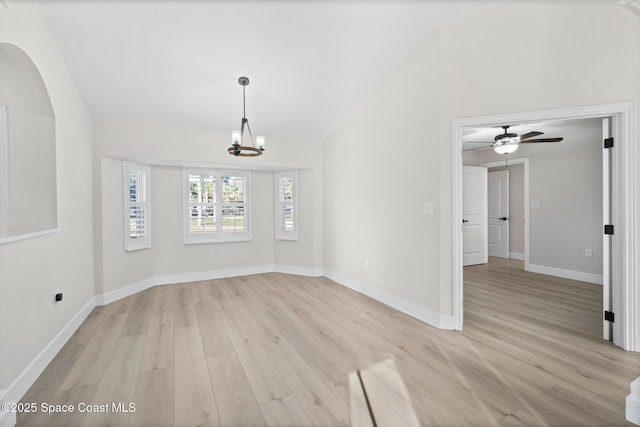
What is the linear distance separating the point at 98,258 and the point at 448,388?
14.4 ft

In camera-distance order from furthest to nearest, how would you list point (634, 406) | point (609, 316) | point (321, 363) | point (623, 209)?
point (609, 316), point (623, 209), point (321, 363), point (634, 406)

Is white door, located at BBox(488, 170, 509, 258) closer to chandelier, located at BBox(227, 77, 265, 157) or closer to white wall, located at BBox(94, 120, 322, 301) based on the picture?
white wall, located at BBox(94, 120, 322, 301)

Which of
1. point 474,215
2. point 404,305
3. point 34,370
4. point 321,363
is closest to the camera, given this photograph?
point 34,370

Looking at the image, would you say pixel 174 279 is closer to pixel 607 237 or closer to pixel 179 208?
pixel 179 208

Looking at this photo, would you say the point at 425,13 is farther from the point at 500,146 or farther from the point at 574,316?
Result: the point at 574,316

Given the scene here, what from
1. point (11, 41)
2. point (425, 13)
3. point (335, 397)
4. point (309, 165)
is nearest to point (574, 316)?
point (335, 397)

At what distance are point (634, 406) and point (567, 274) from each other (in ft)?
14.0

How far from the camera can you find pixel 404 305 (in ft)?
11.4

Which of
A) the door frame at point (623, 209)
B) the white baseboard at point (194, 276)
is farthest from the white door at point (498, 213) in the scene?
the white baseboard at point (194, 276)

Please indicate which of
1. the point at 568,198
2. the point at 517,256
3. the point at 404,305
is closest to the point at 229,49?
the point at 404,305

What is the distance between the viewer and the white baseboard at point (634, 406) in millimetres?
1640

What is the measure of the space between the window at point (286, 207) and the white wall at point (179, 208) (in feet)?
0.46

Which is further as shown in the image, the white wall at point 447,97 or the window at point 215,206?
the window at point 215,206

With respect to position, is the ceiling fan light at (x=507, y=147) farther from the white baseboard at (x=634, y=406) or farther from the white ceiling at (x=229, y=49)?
the white baseboard at (x=634, y=406)
